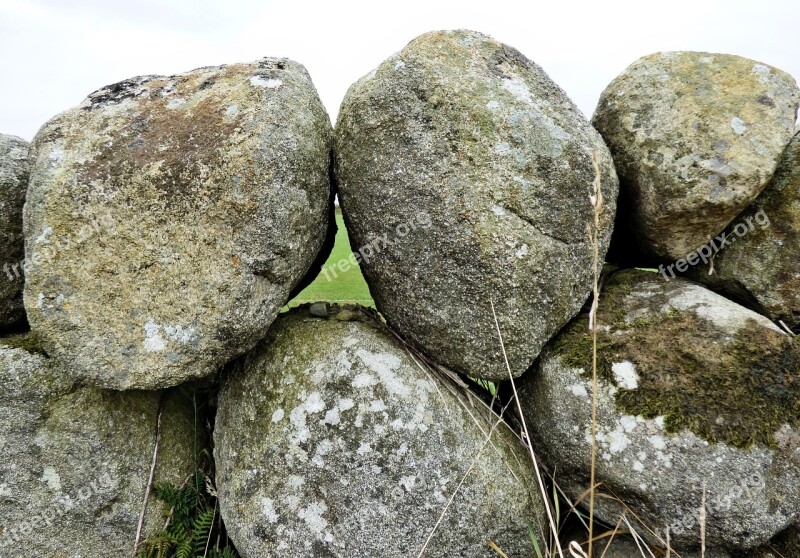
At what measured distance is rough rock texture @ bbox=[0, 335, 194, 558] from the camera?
2596mm

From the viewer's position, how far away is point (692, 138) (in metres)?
2.66

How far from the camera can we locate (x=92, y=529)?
107 inches

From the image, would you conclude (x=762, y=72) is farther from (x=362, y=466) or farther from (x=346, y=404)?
(x=362, y=466)

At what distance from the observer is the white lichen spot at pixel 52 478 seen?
8.59 feet

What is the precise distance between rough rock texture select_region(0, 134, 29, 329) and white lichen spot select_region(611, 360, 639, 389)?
3.04 metres

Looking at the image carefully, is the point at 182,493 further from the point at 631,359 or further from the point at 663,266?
the point at 663,266

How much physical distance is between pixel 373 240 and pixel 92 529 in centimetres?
201

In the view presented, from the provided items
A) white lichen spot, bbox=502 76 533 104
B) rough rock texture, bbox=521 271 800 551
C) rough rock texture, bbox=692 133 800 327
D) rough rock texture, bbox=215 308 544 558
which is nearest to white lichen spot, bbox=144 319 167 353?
rough rock texture, bbox=215 308 544 558

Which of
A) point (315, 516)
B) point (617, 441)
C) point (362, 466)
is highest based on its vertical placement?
point (617, 441)

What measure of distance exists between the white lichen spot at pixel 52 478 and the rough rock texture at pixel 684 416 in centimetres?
235

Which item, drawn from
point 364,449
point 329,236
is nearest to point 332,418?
point 364,449

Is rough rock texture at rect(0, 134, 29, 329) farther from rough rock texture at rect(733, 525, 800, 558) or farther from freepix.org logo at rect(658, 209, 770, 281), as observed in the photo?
rough rock texture at rect(733, 525, 800, 558)

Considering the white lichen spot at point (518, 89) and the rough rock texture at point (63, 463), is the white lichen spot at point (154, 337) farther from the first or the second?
the white lichen spot at point (518, 89)

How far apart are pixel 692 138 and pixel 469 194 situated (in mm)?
1173
